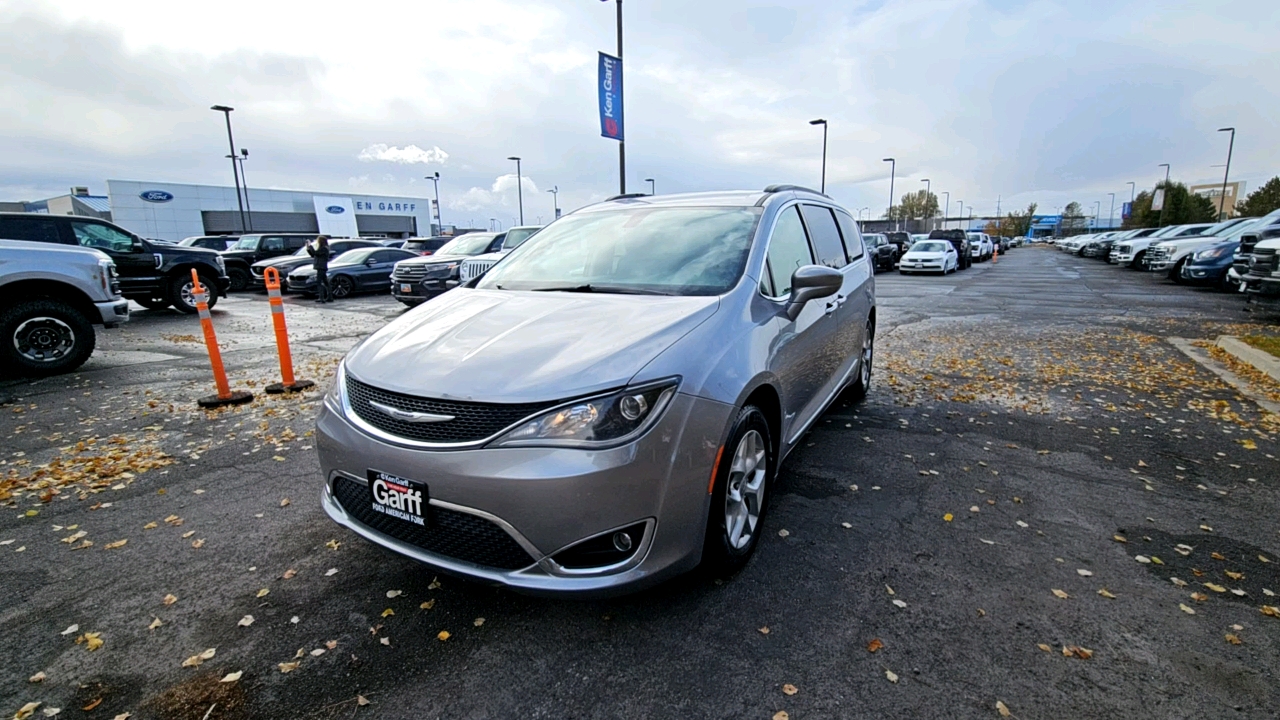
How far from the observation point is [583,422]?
2.11 metres

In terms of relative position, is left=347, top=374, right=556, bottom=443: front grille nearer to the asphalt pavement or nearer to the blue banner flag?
the asphalt pavement

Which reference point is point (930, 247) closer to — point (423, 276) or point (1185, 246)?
point (1185, 246)

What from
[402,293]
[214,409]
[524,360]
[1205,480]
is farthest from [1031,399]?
[402,293]

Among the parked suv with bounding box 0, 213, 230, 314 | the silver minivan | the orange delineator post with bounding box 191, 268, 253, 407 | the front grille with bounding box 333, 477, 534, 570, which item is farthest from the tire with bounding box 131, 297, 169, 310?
the front grille with bounding box 333, 477, 534, 570

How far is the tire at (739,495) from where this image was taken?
2.46 m

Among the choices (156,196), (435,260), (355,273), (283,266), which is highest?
(156,196)

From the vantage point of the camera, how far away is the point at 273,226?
57.8m

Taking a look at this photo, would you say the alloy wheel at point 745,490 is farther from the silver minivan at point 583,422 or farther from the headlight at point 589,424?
the headlight at point 589,424

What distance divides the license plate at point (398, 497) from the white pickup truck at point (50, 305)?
702 centimetres

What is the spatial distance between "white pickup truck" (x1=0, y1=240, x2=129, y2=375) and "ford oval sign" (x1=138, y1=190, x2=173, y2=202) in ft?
180

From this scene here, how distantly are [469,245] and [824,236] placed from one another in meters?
12.9

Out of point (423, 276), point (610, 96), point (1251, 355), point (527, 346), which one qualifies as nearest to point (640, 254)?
point (527, 346)

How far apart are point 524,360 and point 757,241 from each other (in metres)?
1.56

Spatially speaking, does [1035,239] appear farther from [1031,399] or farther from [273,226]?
[1031,399]
